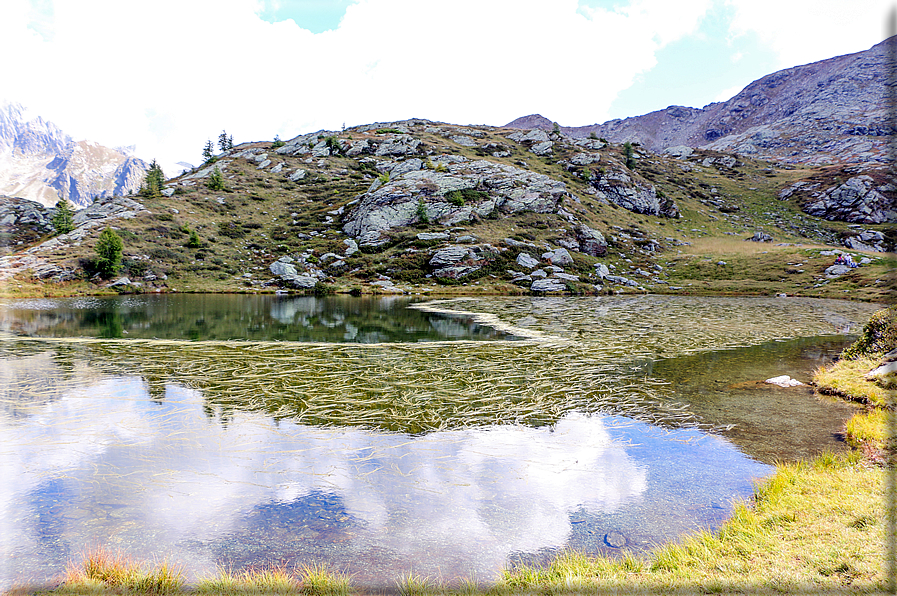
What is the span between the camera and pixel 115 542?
6.81m

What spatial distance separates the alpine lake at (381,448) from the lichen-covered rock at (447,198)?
69099mm

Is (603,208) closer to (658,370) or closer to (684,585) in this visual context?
(658,370)

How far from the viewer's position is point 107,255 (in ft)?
211

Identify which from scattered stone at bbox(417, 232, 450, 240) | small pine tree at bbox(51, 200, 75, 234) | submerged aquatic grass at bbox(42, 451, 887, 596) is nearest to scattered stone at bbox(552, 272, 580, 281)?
scattered stone at bbox(417, 232, 450, 240)

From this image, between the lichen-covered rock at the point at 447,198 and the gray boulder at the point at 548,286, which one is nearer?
the gray boulder at the point at 548,286

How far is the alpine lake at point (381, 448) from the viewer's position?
6.89m

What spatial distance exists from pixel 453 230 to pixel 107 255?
57.9 m

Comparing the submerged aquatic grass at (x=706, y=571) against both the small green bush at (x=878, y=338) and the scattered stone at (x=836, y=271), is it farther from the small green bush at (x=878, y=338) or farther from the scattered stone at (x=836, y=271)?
the scattered stone at (x=836, y=271)

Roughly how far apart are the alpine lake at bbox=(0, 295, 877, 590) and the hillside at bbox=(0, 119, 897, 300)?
46.0m

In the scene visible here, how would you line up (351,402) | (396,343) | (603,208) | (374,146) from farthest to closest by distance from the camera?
1. (374,146)
2. (603,208)
3. (396,343)
4. (351,402)

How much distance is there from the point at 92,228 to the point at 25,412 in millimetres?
80229

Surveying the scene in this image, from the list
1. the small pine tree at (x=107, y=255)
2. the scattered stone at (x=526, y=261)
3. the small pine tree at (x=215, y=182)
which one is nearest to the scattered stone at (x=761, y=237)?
the scattered stone at (x=526, y=261)

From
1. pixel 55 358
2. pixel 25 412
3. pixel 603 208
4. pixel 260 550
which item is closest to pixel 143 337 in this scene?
pixel 55 358

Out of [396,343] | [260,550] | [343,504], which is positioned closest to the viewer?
[260,550]
